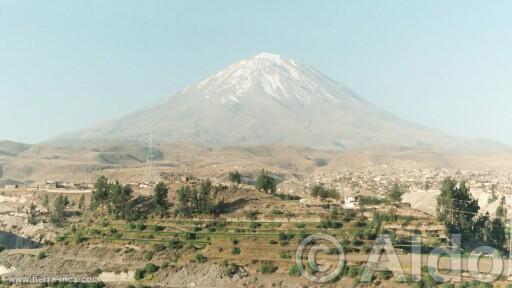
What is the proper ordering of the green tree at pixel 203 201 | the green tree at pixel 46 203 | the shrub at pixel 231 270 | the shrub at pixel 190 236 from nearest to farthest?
the shrub at pixel 231 270 < the shrub at pixel 190 236 < the green tree at pixel 203 201 < the green tree at pixel 46 203

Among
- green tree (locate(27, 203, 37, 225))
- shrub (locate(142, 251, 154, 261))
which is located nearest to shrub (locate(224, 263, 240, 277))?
shrub (locate(142, 251, 154, 261))

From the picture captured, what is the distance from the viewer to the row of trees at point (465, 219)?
4881cm

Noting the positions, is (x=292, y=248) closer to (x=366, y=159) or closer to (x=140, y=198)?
(x=140, y=198)

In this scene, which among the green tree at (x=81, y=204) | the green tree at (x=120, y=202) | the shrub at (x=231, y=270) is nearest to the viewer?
the shrub at (x=231, y=270)

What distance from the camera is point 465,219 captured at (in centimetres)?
5006

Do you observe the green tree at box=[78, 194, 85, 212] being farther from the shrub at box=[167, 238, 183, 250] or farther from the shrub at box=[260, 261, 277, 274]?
the shrub at box=[260, 261, 277, 274]

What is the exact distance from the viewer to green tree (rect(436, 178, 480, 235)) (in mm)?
48844

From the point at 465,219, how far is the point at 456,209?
1.26 metres

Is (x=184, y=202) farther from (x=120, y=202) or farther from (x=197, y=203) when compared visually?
(x=120, y=202)

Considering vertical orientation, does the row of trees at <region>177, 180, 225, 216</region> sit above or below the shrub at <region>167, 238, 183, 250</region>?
above

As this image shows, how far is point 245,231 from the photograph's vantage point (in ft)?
156

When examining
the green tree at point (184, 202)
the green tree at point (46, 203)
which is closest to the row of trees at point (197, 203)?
the green tree at point (184, 202)

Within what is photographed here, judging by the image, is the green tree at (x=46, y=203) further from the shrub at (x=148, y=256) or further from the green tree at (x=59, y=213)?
the shrub at (x=148, y=256)

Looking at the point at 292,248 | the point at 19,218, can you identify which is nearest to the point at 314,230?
the point at 292,248
